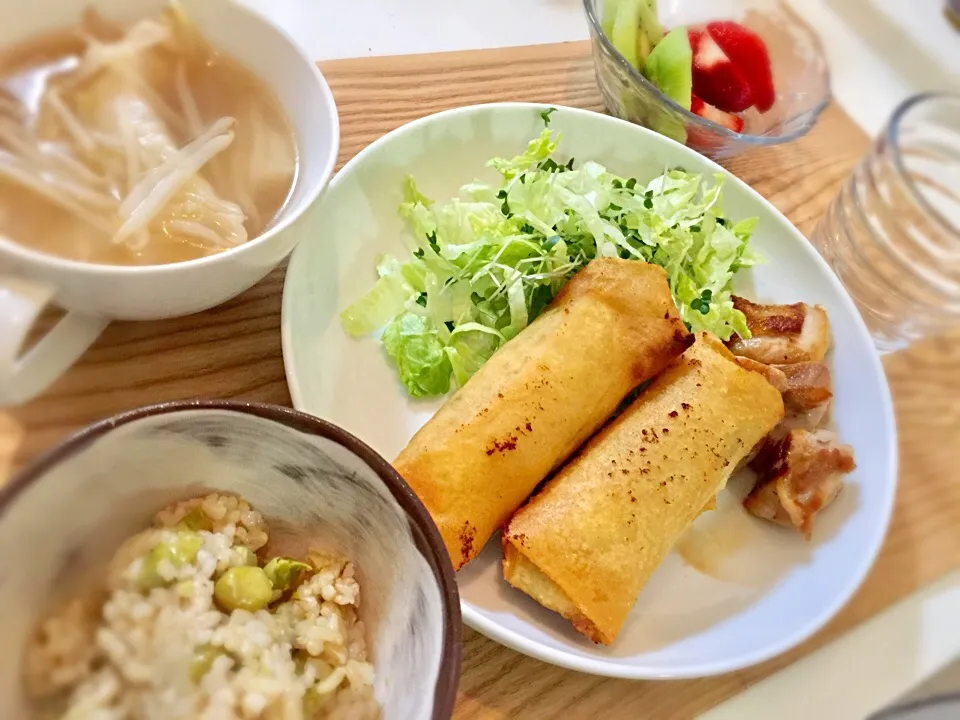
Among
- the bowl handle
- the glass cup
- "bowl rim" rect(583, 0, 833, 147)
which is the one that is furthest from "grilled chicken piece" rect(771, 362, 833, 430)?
the bowl handle

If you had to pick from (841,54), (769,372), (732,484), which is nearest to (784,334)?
(769,372)

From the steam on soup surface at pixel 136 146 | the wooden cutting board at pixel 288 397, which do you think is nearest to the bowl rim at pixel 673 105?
the wooden cutting board at pixel 288 397

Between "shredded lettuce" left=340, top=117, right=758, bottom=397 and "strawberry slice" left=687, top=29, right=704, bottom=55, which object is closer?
"shredded lettuce" left=340, top=117, right=758, bottom=397

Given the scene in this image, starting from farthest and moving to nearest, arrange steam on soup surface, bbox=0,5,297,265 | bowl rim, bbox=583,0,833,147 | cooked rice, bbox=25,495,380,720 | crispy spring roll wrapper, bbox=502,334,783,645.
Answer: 1. bowl rim, bbox=583,0,833,147
2. crispy spring roll wrapper, bbox=502,334,783,645
3. steam on soup surface, bbox=0,5,297,265
4. cooked rice, bbox=25,495,380,720

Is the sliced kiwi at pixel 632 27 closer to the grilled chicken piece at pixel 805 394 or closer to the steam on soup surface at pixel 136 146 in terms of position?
the grilled chicken piece at pixel 805 394

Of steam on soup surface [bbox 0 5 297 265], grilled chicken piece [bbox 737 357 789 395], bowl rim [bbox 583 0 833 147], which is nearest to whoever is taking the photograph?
steam on soup surface [bbox 0 5 297 265]

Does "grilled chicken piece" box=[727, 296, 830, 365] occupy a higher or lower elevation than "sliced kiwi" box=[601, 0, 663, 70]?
lower

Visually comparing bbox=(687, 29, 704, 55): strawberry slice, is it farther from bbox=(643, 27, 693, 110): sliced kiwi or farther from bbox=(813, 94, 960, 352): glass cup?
bbox=(813, 94, 960, 352): glass cup
